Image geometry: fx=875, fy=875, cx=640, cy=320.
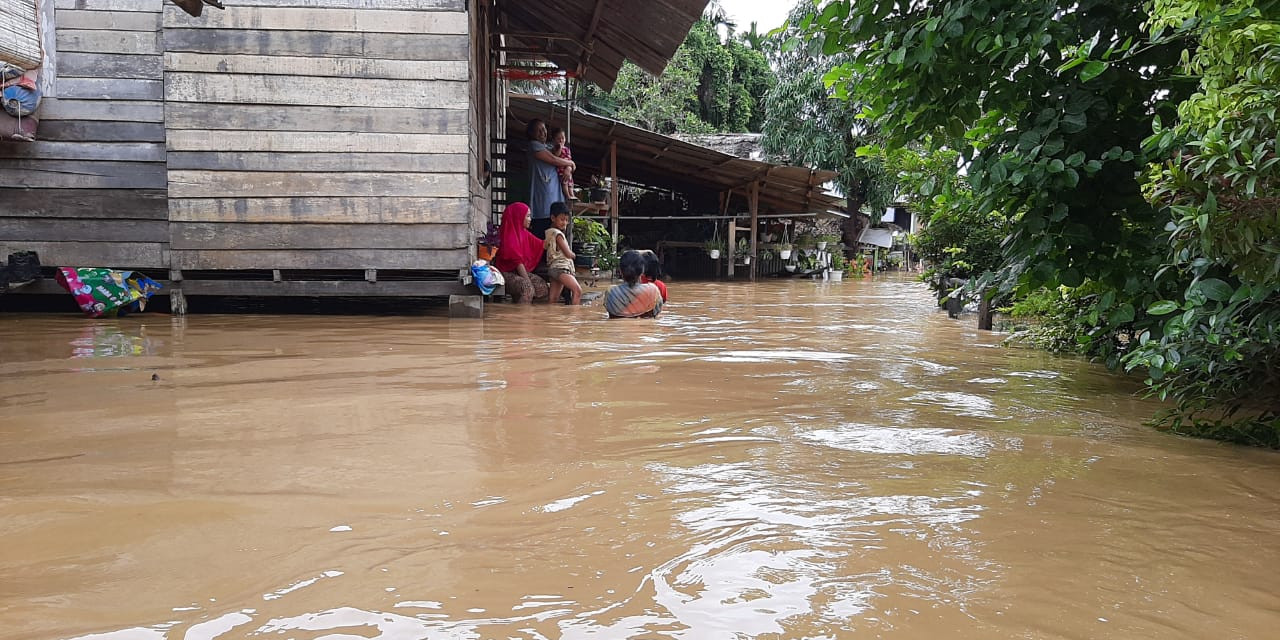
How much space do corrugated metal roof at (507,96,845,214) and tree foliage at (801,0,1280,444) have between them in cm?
1111

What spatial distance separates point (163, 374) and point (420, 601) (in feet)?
10.4

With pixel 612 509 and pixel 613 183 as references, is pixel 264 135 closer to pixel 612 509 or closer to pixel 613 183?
pixel 612 509

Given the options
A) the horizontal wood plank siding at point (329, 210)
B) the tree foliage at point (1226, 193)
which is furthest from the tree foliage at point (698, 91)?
the tree foliage at point (1226, 193)

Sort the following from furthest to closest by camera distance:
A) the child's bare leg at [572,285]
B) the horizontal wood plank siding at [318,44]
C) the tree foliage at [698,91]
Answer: the tree foliage at [698,91], the child's bare leg at [572,285], the horizontal wood plank siding at [318,44]

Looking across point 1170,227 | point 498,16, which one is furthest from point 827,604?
point 498,16

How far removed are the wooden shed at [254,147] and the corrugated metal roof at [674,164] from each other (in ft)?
23.0

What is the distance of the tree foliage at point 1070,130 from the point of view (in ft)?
9.59

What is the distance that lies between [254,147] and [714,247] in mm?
12933

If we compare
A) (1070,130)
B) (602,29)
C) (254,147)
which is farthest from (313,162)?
(1070,130)

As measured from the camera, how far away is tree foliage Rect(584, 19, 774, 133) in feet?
77.5

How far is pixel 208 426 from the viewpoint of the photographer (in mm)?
3057

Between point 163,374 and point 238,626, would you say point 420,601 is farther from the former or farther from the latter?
point 163,374

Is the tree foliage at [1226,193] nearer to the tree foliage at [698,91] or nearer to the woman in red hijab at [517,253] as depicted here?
the woman in red hijab at [517,253]

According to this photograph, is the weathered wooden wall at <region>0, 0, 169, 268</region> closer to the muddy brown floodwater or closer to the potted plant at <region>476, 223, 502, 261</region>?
the potted plant at <region>476, 223, 502, 261</region>
